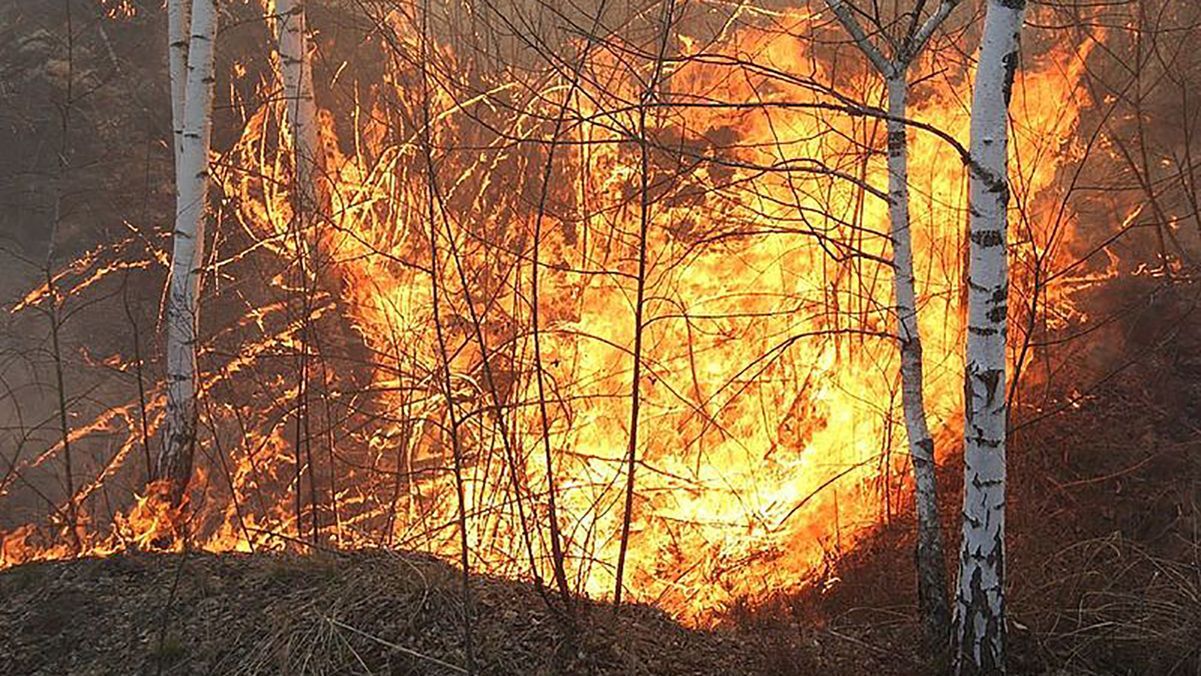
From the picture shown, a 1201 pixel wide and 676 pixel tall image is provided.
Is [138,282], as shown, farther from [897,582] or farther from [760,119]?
[897,582]

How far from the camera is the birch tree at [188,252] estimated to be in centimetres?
579

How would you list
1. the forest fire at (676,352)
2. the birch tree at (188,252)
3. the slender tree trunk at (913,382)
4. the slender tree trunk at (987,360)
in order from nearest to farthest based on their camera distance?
1. the slender tree trunk at (987,360)
2. the slender tree trunk at (913,382)
3. the birch tree at (188,252)
4. the forest fire at (676,352)

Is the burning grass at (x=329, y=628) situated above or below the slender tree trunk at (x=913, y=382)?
below

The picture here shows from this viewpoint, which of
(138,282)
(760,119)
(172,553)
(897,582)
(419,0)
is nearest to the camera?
(172,553)

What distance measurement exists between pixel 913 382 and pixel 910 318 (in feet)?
0.99

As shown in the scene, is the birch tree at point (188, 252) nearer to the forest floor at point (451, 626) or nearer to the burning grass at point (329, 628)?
the forest floor at point (451, 626)

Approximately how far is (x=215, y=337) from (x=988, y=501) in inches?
330

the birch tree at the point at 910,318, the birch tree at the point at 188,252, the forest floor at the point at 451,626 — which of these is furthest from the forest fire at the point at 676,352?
the birch tree at the point at 910,318

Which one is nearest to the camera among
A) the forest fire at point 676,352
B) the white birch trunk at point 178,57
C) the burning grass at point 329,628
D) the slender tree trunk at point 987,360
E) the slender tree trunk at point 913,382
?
the slender tree trunk at point 987,360

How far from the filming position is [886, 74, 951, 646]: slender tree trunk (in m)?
3.89

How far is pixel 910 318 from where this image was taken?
13.0ft

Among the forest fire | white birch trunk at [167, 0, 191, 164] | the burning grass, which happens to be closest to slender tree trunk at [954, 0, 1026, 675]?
the burning grass

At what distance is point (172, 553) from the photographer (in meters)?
4.92

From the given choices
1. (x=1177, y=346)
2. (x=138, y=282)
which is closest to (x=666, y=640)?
(x=1177, y=346)
